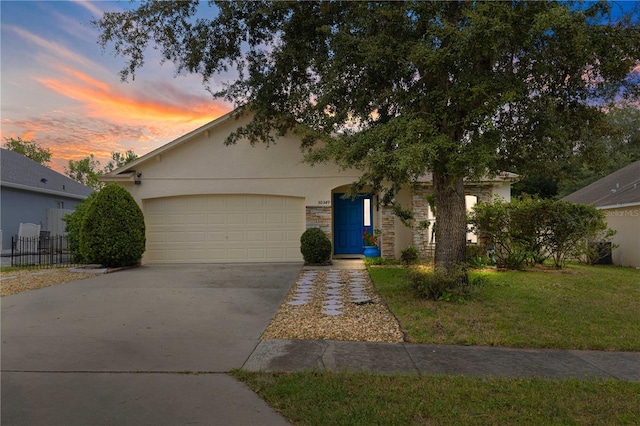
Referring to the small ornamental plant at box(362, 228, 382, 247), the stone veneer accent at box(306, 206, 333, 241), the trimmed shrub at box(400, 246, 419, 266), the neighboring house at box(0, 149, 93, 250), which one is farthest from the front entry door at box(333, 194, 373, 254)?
the neighboring house at box(0, 149, 93, 250)

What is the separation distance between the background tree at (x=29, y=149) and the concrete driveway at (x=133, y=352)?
3365 centimetres

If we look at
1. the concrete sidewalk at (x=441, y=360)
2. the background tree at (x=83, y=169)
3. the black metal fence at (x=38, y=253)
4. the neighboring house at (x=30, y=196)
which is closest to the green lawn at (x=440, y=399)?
the concrete sidewalk at (x=441, y=360)

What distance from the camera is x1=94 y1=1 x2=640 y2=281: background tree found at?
6.28m

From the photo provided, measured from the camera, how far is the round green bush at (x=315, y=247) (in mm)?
13031

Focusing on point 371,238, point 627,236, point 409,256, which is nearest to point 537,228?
point 409,256

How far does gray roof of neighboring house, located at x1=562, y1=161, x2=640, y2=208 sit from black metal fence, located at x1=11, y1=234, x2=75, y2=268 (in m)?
18.9

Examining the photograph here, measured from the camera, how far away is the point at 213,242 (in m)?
14.5

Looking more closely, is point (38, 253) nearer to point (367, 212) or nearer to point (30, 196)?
point (30, 196)

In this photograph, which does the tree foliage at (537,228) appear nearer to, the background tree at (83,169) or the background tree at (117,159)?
the background tree at (83,169)

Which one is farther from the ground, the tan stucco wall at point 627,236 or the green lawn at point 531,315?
the tan stucco wall at point 627,236

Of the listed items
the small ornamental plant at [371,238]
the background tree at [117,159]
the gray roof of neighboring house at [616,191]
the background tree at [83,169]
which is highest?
the background tree at [117,159]

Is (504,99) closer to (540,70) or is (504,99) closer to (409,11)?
(540,70)

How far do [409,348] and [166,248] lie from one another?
37.3ft

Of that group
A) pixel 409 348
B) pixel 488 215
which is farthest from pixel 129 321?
pixel 488 215
